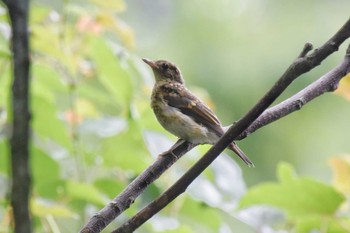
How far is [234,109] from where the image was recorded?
189 inches

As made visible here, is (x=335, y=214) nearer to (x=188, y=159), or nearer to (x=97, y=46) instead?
(x=188, y=159)

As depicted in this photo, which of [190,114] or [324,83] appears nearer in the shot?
[324,83]

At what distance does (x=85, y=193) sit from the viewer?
1.74 meters

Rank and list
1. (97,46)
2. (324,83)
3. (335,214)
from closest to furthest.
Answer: (324,83)
(335,214)
(97,46)

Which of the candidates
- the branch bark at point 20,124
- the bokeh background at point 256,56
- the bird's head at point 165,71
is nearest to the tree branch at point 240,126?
the branch bark at point 20,124


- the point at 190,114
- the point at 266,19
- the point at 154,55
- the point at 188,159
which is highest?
the point at 190,114

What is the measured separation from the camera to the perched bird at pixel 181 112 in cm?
168

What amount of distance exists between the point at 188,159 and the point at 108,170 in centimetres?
22

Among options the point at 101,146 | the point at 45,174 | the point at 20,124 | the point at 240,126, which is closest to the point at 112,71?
the point at 101,146

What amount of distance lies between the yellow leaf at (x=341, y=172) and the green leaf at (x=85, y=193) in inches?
23.7

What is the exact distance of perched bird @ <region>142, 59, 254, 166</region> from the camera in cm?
168

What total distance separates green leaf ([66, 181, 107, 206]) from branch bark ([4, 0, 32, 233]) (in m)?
1.09

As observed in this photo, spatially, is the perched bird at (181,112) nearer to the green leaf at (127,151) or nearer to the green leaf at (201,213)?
the green leaf at (127,151)

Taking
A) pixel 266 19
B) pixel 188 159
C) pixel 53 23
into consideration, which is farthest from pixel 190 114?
pixel 266 19
